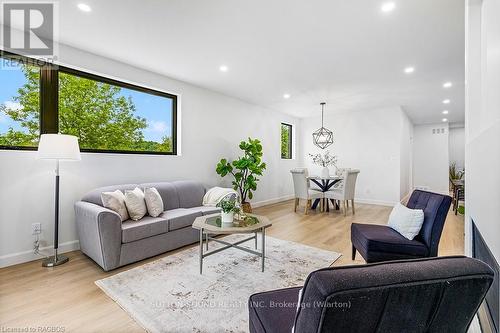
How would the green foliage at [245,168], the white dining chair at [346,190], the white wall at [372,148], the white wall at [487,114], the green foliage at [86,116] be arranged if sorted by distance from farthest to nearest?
the white wall at [372,148], the white dining chair at [346,190], the green foliage at [245,168], the green foliage at [86,116], the white wall at [487,114]

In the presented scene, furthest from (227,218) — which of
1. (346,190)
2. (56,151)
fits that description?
(346,190)

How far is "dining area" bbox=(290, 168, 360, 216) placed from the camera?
197 inches

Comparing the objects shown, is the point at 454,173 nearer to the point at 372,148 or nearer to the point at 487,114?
the point at 372,148

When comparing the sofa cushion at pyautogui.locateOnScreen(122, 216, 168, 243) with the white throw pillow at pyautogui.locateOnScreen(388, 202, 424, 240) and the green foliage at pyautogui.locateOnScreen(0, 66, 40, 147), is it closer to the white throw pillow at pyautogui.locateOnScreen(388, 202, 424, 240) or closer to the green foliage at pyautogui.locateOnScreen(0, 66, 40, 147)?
the green foliage at pyautogui.locateOnScreen(0, 66, 40, 147)

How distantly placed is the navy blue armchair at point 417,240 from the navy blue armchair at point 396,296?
153 cm

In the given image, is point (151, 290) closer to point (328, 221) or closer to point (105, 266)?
point (105, 266)

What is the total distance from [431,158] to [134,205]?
398 inches

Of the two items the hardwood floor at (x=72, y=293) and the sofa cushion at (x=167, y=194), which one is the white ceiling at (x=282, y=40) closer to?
the sofa cushion at (x=167, y=194)

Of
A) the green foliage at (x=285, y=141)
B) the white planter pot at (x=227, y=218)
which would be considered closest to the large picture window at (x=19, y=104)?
the white planter pot at (x=227, y=218)

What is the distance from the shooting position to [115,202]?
8.95 feet

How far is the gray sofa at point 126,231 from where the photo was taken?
2.38m

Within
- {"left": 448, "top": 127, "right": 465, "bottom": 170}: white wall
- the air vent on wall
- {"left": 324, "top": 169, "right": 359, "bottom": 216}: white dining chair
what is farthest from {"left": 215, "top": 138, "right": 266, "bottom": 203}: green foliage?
{"left": 448, "top": 127, "right": 465, "bottom": 170}: white wall

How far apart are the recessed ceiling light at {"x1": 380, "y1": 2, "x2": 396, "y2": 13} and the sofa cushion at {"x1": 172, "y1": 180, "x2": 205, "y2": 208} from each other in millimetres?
3344

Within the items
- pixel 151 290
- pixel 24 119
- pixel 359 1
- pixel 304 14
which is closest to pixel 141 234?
pixel 151 290
